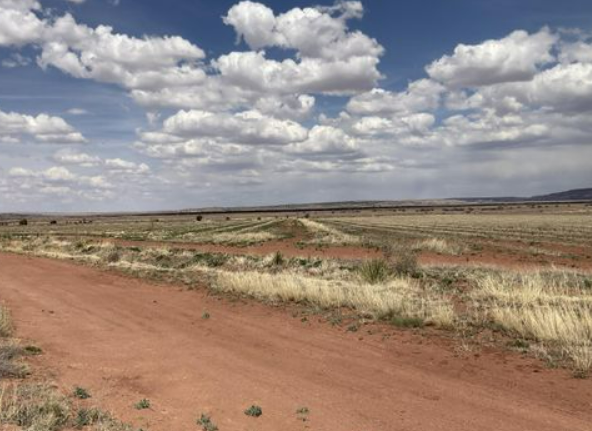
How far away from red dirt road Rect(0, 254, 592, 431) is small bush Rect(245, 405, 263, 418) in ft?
0.28

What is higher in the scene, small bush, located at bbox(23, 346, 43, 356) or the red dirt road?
small bush, located at bbox(23, 346, 43, 356)

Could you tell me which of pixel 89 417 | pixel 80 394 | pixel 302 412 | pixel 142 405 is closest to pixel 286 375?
pixel 302 412

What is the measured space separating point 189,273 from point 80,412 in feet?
57.7

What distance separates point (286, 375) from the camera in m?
9.20

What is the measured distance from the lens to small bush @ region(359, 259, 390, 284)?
19031 millimetres

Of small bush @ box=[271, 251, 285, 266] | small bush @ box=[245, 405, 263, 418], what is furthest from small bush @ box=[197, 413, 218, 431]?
small bush @ box=[271, 251, 285, 266]

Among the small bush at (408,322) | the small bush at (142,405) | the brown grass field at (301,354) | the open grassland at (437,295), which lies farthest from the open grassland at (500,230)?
the small bush at (142,405)

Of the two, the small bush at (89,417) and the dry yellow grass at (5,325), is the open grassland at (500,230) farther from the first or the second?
the small bush at (89,417)

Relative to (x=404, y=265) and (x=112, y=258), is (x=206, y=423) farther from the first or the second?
(x=112, y=258)

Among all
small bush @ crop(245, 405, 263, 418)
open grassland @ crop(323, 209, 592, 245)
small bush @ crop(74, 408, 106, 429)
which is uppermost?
small bush @ crop(74, 408, 106, 429)

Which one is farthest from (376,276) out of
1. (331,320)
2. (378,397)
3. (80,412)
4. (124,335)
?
(80,412)

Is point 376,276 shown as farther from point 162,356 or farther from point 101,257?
point 101,257

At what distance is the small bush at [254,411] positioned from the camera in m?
7.34

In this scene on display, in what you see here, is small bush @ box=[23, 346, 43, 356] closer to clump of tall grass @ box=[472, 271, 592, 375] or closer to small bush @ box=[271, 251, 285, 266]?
clump of tall grass @ box=[472, 271, 592, 375]
